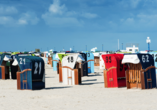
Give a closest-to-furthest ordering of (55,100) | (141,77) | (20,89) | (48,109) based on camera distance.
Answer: (48,109) → (55,100) → (141,77) → (20,89)

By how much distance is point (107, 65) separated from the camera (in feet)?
55.2

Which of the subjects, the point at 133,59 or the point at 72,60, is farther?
the point at 72,60

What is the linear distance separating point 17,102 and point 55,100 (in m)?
1.89

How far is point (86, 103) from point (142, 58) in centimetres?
569

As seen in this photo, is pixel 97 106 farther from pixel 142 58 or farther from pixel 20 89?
pixel 20 89

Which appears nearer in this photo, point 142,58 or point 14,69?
point 142,58

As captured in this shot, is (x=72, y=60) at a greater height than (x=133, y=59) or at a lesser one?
greater

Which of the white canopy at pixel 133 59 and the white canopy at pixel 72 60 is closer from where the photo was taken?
the white canopy at pixel 133 59

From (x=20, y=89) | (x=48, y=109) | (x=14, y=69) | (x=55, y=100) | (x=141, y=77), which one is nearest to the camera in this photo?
(x=48, y=109)

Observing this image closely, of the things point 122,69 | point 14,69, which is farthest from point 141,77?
point 14,69

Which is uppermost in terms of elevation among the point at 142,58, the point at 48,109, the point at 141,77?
the point at 142,58

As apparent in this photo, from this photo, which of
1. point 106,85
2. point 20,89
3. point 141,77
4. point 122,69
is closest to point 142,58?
point 141,77

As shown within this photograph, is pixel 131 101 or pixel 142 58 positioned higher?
pixel 142 58

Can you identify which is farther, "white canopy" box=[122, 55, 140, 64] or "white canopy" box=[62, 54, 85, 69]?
"white canopy" box=[62, 54, 85, 69]
